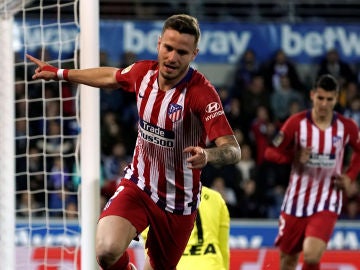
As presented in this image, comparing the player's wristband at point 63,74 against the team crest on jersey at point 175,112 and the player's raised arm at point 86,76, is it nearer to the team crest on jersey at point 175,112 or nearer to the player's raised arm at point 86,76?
the player's raised arm at point 86,76

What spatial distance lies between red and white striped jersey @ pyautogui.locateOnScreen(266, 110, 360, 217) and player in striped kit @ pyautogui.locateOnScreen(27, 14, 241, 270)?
2900mm

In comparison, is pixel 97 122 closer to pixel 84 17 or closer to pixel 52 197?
pixel 84 17

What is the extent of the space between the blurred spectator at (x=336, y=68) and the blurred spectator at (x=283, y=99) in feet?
1.70

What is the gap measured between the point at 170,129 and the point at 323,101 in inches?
131

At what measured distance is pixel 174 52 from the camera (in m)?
5.38

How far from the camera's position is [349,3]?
14906 mm

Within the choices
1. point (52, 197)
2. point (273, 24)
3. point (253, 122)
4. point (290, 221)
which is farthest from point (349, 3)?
point (290, 221)

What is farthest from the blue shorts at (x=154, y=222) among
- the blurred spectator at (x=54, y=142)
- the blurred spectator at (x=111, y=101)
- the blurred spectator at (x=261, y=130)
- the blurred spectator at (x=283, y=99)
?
the blurred spectator at (x=283, y=99)

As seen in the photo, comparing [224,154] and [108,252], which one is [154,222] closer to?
[108,252]

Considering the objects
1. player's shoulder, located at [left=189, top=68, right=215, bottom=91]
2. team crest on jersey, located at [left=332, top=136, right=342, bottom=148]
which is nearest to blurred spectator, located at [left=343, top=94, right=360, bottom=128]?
team crest on jersey, located at [left=332, top=136, right=342, bottom=148]

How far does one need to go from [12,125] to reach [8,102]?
7.7 inches

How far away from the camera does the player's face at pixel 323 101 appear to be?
8547 mm

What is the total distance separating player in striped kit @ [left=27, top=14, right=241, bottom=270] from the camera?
5.39m

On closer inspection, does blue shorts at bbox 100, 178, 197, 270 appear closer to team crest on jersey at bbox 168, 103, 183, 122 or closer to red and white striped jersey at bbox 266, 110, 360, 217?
team crest on jersey at bbox 168, 103, 183, 122
